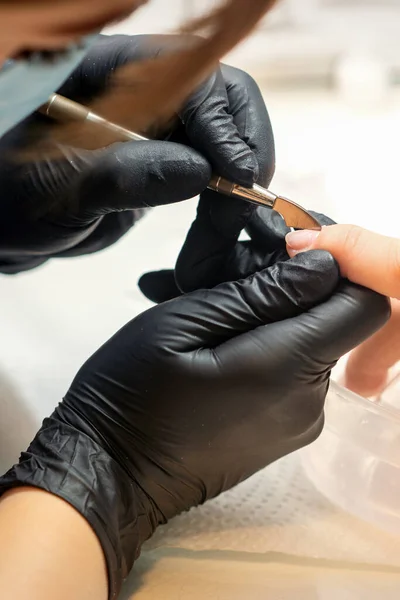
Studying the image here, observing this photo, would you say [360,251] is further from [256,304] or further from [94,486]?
[94,486]

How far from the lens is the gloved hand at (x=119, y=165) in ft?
1.60

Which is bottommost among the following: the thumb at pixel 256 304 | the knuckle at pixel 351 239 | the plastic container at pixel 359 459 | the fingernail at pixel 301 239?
the plastic container at pixel 359 459

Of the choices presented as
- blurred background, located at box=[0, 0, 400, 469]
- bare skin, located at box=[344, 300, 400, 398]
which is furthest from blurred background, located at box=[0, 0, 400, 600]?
bare skin, located at box=[344, 300, 400, 398]

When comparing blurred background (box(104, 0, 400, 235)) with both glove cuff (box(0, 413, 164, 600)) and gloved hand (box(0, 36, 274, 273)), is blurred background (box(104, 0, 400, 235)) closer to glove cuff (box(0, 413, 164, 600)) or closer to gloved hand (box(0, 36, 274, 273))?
gloved hand (box(0, 36, 274, 273))

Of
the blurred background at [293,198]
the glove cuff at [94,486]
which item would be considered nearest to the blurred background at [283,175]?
the blurred background at [293,198]

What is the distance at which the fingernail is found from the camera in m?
0.49

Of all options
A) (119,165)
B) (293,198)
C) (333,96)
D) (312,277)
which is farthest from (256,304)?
(333,96)

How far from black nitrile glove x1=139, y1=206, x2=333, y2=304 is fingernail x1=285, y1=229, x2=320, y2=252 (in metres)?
0.03

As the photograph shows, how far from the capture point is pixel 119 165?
49cm

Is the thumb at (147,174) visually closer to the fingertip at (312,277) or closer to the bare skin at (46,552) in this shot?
the fingertip at (312,277)

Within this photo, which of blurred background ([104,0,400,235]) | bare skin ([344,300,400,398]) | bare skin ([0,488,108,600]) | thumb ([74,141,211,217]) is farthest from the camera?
blurred background ([104,0,400,235])

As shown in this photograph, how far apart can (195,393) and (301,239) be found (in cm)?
15

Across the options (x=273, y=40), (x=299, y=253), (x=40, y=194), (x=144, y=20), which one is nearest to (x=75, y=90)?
(x=40, y=194)

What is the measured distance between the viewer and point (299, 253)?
1.56 ft
